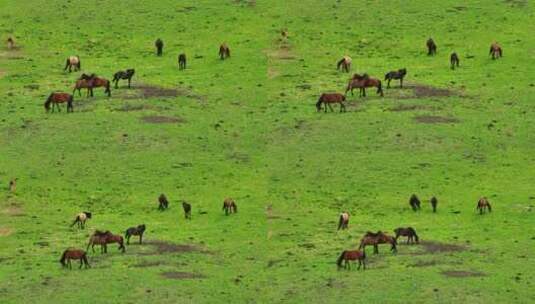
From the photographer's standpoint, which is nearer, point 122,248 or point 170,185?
point 122,248

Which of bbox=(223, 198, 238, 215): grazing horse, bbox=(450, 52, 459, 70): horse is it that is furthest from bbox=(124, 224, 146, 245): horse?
bbox=(450, 52, 459, 70): horse

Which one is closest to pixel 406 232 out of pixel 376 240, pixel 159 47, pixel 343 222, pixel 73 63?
pixel 376 240

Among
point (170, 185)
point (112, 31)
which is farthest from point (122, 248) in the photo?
point (112, 31)

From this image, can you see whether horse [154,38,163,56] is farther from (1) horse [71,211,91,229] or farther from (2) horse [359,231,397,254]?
(2) horse [359,231,397,254]

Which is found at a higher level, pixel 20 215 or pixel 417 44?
pixel 417 44

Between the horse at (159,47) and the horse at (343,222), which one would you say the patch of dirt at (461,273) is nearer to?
the horse at (343,222)

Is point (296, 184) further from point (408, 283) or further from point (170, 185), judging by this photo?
point (408, 283)

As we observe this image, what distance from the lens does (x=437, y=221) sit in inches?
3137

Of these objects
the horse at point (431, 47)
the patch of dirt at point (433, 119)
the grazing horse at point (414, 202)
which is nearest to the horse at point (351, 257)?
the grazing horse at point (414, 202)

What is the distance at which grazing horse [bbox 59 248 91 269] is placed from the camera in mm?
71000

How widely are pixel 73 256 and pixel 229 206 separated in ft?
37.3

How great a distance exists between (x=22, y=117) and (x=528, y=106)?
24551 millimetres

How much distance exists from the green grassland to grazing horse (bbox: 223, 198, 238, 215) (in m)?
0.35

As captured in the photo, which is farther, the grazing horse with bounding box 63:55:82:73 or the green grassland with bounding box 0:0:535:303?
the grazing horse with bounding box 63:55:82:73
